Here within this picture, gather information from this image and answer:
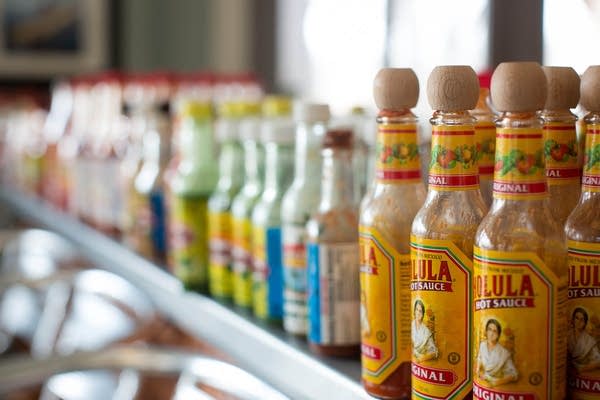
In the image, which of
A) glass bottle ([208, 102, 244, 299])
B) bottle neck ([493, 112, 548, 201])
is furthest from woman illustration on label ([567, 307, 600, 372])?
glass bottle ([208, 102, 244, 299])

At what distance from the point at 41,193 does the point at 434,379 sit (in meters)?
2.00

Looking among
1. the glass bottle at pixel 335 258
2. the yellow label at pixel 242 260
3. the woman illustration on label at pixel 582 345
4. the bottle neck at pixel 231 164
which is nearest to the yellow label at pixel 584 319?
the woman illustration on label at pixel 582 345

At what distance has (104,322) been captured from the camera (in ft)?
5.04

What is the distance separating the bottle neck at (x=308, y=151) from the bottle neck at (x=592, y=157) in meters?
0.36

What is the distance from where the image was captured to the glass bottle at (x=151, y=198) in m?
1.47

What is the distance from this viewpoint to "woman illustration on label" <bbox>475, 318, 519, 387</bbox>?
0.58 m

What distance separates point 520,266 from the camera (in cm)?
58

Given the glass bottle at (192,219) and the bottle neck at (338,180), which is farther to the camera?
the glass bottle at (192,219)

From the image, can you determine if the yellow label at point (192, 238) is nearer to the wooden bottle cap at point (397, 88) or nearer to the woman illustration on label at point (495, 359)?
the wooden bottle cap at point (397, 88)

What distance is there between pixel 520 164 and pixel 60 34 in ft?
15.1

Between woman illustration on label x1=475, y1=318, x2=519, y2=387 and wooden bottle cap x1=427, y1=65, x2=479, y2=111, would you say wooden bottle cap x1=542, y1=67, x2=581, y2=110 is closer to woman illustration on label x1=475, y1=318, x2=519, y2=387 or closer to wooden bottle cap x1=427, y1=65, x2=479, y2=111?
wooden bottle cap x1=427, y1=65, x2=479, y2=111

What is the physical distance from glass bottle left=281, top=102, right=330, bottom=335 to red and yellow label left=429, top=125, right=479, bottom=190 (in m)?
0.29

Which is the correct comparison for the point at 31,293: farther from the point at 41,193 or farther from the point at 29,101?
the point at 29,101

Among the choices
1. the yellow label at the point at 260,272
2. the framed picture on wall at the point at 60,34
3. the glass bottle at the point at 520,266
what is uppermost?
the framed picture on wall at the point at 60,34
